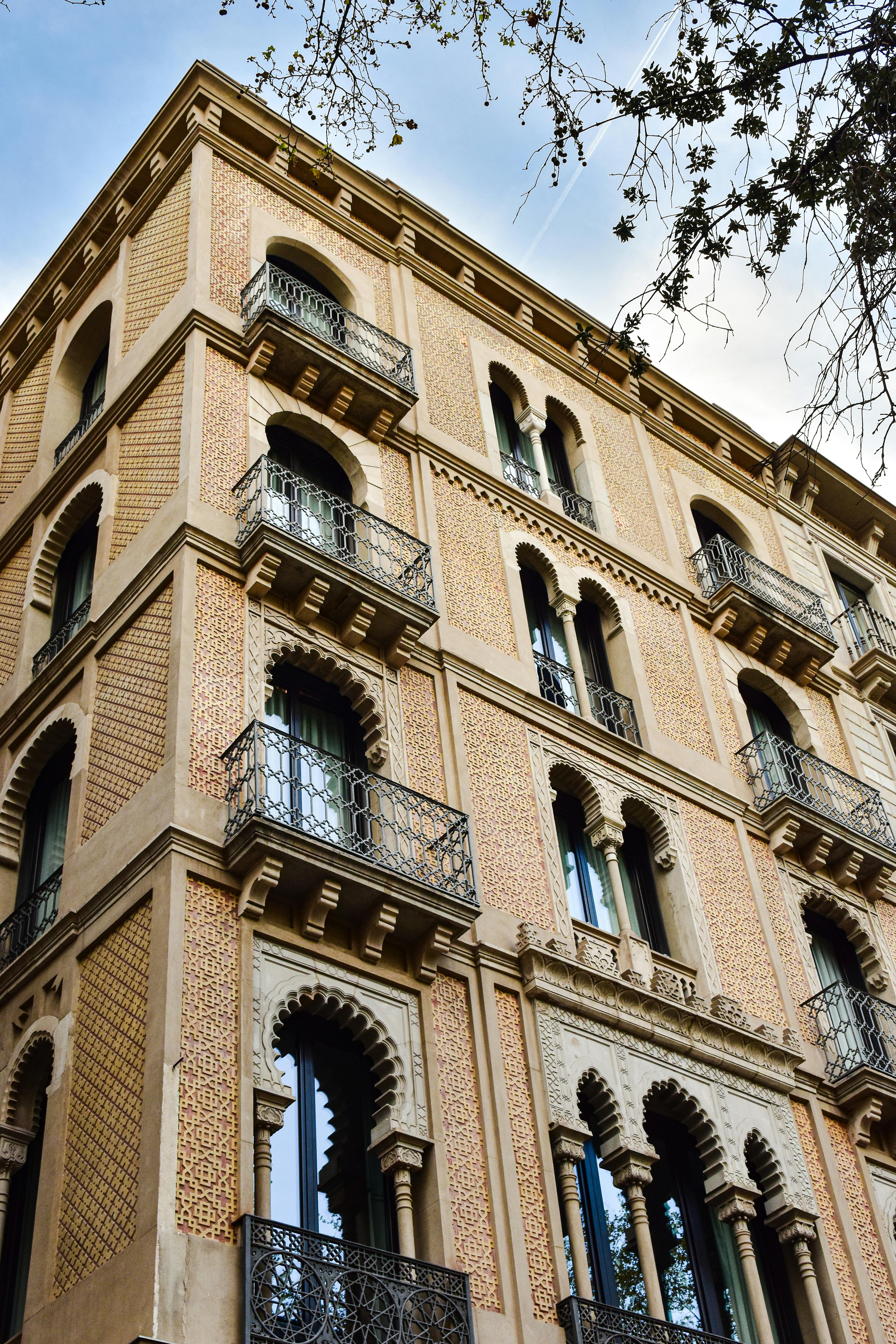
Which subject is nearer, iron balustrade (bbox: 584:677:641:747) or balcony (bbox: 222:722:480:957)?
balcony (bbox: 222:722:480:957)

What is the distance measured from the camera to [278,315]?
1493 cm

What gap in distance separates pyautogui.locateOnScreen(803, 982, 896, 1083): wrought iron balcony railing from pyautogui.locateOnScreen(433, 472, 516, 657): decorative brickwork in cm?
468

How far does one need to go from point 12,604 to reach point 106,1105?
7.44 m

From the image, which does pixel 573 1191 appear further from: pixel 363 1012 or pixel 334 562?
pixel 334 562

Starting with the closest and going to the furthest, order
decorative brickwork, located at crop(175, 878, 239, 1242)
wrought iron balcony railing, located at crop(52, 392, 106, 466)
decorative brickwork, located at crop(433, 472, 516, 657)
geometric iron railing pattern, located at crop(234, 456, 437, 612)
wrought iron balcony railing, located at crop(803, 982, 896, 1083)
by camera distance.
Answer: decorative brickwork, located at crop(175, 878, 239, 1242)
geometric iron railing pattern, located at crop(234, 456, 437, 612)
wrought iron balcony railing, located at crop(803, 982, 896, 1083)
decorative brickwork, located at crop(433, 472, 516, 657)
wrought iron balcony railing, located at crop(52, 392, 106, 466)

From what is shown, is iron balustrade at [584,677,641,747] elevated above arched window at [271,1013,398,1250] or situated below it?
above

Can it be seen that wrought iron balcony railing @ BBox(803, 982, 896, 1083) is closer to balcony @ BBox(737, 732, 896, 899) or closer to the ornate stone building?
the ornate stone building

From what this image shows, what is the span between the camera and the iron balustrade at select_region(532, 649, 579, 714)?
15.6 meters

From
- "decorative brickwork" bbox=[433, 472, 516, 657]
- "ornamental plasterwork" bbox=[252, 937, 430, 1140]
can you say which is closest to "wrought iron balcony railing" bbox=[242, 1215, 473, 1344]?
"ornamental plasterwork" bbox=[252, 937, 430, 1140]

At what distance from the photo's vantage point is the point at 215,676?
12195mm

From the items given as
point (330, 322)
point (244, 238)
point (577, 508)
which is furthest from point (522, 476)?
point (244, 238)

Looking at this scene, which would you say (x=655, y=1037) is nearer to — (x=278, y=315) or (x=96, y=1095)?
(x=96, y=1095)

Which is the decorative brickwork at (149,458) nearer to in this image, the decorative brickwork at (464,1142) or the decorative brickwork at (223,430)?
the decorative brickwork at (223,430)

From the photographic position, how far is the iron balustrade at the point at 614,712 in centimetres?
1590
